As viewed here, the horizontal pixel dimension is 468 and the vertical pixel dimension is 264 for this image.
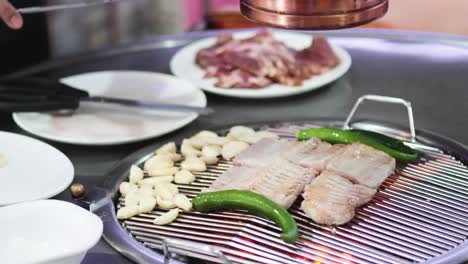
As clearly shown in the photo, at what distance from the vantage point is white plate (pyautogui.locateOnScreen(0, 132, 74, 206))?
6.62ft

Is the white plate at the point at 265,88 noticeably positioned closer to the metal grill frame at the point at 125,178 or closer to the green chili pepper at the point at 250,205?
the metal grill frame at the point at 125,178

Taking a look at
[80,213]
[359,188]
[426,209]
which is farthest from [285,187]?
[80,213]

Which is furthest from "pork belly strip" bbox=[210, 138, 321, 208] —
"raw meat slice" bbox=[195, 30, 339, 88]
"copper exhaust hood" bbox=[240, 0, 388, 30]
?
"raw meat slice" bbox=[195, 30, 339, 88]

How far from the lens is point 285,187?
1.97 meters

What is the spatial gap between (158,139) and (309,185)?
0.72 metres

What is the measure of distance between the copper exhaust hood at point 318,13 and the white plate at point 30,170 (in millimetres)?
806

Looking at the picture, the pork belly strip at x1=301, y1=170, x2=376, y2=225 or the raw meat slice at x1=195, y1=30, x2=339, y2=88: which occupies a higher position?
the raw meat slice at x1=195, y1=30, x2=339, y2=88

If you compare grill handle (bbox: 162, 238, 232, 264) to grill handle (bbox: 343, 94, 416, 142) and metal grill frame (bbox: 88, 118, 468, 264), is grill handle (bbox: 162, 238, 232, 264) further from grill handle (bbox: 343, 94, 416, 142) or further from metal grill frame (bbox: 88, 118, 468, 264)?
grill handle (bbox: 343, 94, 416, 142)

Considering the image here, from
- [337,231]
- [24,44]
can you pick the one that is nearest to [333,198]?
[337,231]

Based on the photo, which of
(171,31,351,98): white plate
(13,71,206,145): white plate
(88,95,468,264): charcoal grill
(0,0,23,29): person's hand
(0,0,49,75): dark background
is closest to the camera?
(88,95,468,264): charcoal grill

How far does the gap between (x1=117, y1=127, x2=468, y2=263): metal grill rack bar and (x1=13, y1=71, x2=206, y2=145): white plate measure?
442 mm

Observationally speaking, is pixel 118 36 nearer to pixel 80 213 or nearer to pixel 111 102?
pixel 111 102

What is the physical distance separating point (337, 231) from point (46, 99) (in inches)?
46.9

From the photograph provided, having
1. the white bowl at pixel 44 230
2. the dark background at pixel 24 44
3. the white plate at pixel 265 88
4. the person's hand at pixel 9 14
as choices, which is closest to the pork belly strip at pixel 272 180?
the white bowl at pixel 44 230
